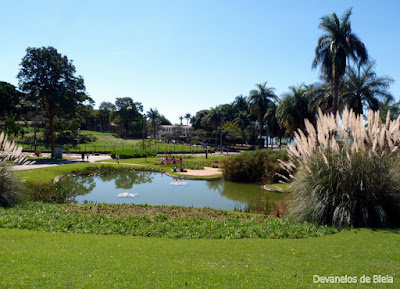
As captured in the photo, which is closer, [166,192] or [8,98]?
[166,192]

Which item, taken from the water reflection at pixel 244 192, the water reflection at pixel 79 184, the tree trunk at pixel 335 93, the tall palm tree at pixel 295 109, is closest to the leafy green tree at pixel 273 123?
the tall palm tree at pixel 295 109

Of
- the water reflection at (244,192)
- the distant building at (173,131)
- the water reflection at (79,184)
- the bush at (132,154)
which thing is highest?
the distant building at (173,131)

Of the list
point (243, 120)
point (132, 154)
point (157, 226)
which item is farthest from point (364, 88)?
point (243, 120)

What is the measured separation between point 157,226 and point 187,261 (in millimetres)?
3623

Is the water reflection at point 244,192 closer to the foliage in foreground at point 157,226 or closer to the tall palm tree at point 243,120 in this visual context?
the foliage in foreground at point 157,226

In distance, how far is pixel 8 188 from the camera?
11031 millimetres

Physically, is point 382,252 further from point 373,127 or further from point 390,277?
point 373,127

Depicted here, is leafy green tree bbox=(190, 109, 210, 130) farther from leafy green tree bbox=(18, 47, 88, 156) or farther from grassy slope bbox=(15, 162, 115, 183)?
grassy slope bbox=(15, 162, 115, 183)

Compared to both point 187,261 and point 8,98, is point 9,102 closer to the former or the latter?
point 8,98

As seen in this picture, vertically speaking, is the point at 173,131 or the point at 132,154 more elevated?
the point at 173,131

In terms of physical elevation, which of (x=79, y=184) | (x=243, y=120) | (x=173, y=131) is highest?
(x=243, y=120)

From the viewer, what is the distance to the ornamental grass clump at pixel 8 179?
1078 cm

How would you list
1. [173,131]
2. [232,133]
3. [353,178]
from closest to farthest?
[353,178] < [232,133] < [173,131]

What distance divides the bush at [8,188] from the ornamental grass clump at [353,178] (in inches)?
390
